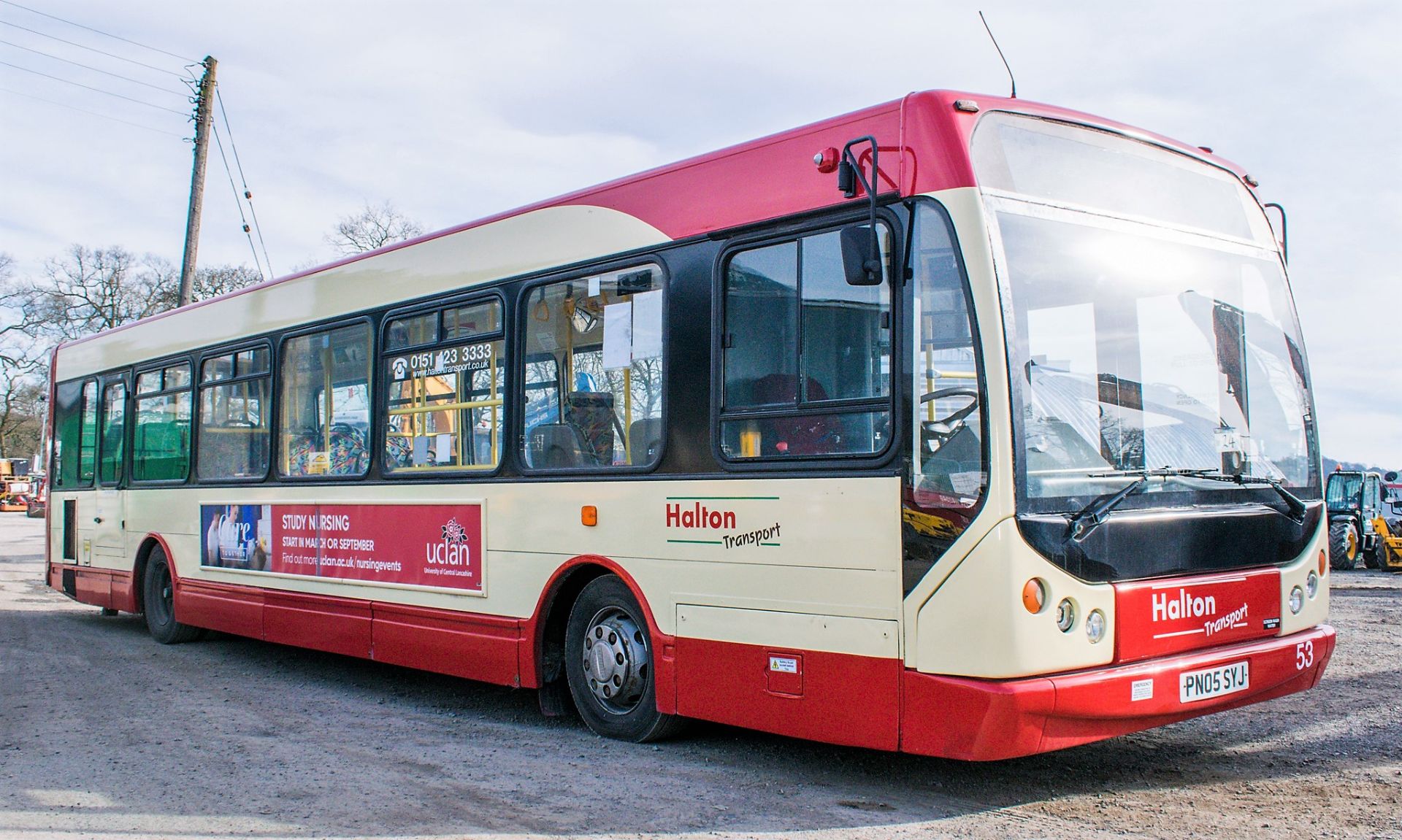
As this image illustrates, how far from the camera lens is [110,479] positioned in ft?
40.5

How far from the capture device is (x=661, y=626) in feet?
20.2

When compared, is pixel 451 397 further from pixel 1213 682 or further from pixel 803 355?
pixel 1213 682

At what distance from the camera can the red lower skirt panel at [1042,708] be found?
4691 millimetres

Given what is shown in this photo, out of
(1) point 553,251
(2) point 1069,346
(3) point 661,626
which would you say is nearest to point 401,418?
(1) point 553,251

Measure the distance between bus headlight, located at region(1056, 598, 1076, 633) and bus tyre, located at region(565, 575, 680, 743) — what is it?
2230 mm

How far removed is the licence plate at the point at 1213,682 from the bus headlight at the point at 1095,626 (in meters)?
0.47

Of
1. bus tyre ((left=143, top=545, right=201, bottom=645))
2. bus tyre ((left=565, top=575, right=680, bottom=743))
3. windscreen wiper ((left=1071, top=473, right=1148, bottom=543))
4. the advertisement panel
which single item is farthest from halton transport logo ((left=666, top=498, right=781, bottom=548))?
bus tyre ((left=143, top=545, right=201, bottom=645))

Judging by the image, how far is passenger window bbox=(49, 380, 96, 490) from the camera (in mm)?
12945

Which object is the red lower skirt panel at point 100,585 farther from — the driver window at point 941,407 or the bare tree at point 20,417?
the bare tree at point 20,417

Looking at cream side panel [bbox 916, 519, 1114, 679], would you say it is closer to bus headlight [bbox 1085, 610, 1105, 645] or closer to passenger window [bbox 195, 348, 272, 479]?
bus headlight [bbox 1085, 610, 1105, 645]

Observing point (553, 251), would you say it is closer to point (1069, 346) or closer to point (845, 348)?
point (845, 348)

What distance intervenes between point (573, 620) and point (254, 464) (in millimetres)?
4257

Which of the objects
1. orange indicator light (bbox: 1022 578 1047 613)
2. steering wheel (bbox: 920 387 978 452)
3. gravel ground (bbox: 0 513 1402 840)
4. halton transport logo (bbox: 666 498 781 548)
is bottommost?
gravel ground (bbox: 0 513 1402 840)

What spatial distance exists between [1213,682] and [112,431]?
10.9 meters
